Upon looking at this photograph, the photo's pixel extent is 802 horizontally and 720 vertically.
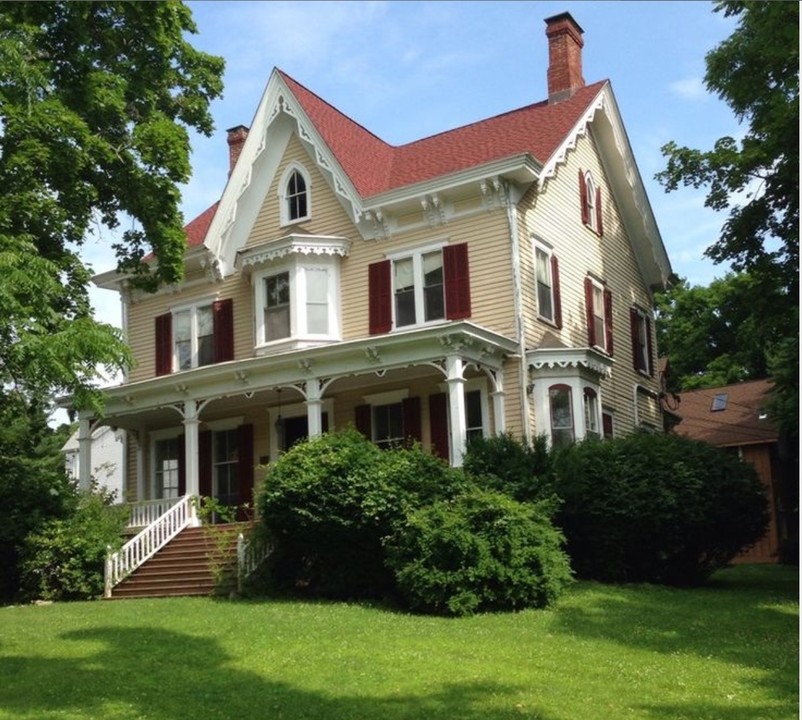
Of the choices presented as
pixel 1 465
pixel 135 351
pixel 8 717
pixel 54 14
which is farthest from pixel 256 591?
pixel 135 351

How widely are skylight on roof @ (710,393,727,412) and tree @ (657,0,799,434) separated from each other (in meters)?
13.9

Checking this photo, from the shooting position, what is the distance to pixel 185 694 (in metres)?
9.96

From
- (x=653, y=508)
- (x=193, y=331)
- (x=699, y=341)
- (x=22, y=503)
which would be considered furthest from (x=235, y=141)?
(x=699, y=341)

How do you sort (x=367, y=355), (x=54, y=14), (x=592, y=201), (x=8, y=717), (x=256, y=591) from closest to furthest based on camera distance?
(x=8, y=717)
(x=54, y=14)
(x=256, y=591)
(x=367, y=355)
(x=592, y=201)

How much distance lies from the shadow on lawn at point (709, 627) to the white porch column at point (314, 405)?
20.4ft

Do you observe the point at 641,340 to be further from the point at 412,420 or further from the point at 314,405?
the point at 314,405

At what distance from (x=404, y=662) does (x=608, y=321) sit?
618 inches

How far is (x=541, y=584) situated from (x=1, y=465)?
11912 millimetres

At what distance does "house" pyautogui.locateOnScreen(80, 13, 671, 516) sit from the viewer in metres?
20.7

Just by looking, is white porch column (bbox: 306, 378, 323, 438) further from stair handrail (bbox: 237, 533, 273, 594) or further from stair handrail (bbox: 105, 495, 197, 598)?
stair handrail (bbox: 105, 495, 197, 598)

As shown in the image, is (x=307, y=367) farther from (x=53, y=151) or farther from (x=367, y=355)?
(x=53, y=151)

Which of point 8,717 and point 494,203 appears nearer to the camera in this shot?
point 8,717

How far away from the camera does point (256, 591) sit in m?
17.3

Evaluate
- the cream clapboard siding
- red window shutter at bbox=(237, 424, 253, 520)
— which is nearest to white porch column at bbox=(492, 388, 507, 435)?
the cream clapboard siding
